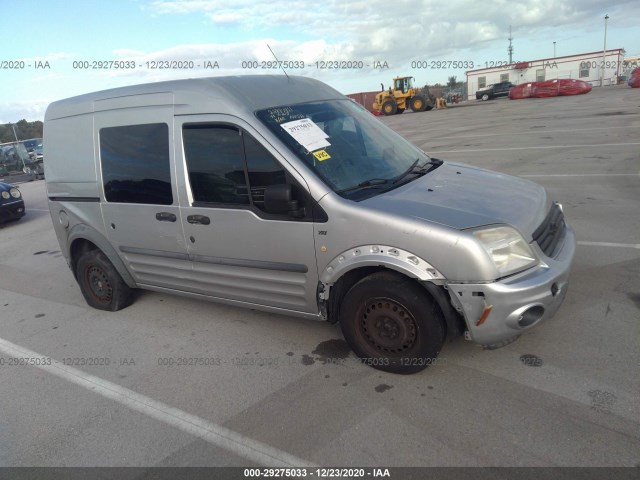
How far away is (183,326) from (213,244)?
3.63ft

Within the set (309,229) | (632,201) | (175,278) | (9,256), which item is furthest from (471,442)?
(9,256)

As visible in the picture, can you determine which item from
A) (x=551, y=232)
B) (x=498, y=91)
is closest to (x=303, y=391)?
(x=551, y=232)

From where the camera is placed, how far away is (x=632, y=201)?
6.36 m

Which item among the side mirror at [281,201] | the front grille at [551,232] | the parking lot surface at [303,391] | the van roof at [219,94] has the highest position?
the van roof at [219,94]

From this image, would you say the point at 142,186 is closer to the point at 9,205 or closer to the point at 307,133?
the point at 307,133

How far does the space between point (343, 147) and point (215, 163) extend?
0.99 meters

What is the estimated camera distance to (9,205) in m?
10.2

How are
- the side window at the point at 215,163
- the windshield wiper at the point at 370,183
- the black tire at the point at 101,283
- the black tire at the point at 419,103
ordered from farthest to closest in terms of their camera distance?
the black tire at the point at 419,103
the black tire at the point at 101,283
the side window at the point at 215,163
the windshield wiper at the point at 370,183

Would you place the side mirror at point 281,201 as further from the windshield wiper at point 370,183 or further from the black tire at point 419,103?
the black tire at point 419,103

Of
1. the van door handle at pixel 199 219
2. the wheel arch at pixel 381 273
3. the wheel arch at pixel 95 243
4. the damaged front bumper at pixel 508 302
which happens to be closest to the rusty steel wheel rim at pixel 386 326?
the wheel arch at pixel 381 273

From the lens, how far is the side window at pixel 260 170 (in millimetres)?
3209

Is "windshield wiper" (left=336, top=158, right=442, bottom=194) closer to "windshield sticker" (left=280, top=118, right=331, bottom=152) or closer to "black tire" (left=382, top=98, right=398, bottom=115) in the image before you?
"windshield sticker" (left=280, top=118, right=331, bottom=152)

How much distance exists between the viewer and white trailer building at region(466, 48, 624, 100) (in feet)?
158

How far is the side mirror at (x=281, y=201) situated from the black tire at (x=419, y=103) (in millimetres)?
32999
